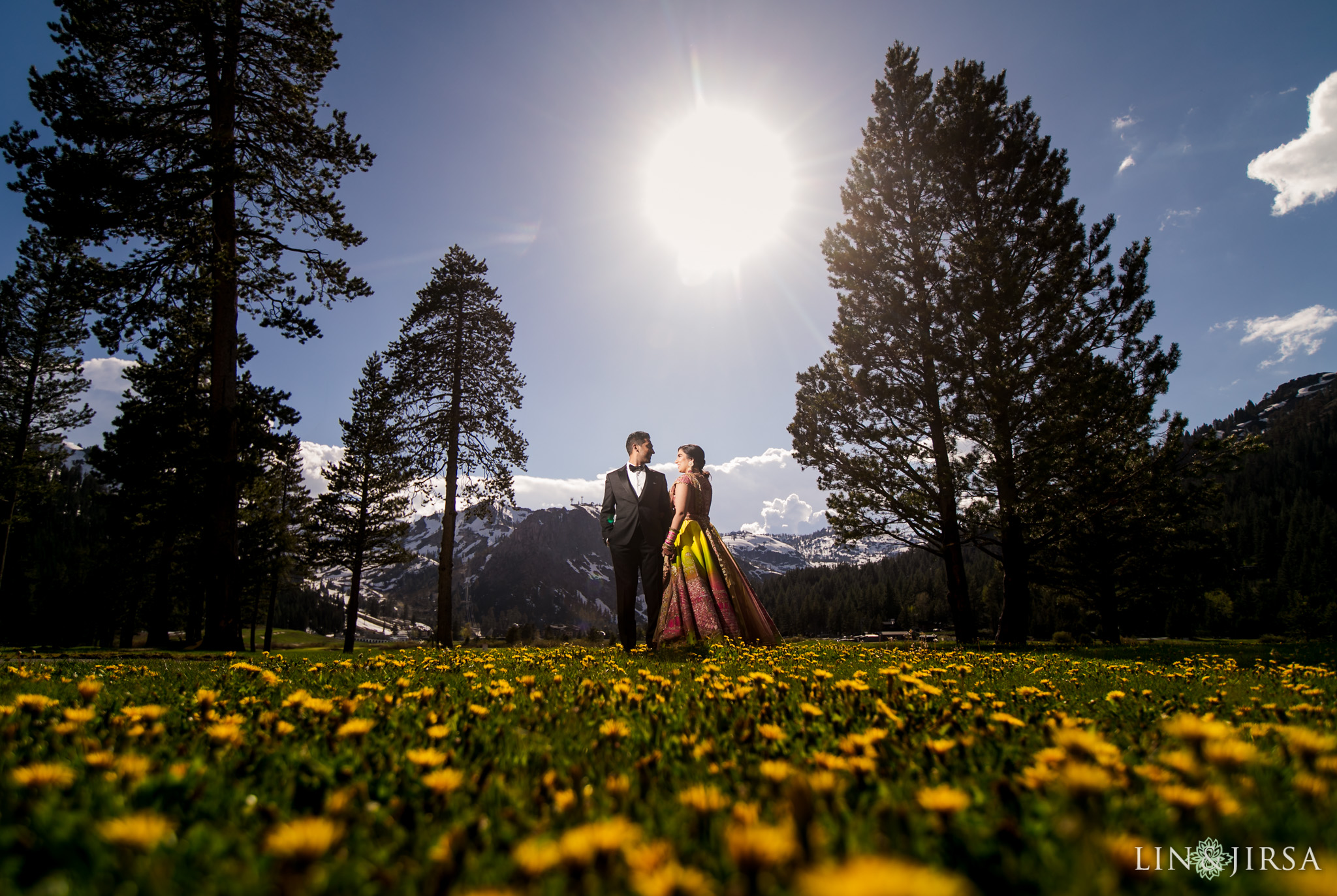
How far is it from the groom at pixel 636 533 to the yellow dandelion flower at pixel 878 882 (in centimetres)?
726

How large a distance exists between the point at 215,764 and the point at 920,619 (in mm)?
114501

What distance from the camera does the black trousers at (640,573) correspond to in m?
7.90

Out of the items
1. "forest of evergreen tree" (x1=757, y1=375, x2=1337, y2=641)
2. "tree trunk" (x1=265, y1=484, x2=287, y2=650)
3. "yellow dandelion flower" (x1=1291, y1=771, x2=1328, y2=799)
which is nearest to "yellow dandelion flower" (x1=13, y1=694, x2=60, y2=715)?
"yellow dandelion flower" (x1=1291, y1=771, x2=1328, y2=799)

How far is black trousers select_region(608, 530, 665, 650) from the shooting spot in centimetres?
790

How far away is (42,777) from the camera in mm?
1182

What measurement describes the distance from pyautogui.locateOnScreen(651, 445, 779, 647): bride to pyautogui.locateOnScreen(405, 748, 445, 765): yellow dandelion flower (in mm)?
6310

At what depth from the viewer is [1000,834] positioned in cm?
101

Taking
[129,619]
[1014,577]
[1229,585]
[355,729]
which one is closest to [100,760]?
[355,729]

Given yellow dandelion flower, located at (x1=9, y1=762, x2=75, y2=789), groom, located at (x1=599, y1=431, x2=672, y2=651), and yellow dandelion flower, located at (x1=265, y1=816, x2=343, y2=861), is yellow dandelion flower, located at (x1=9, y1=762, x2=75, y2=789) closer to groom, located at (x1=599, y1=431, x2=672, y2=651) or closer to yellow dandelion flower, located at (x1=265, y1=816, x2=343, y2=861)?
yellow dandelion flower, located at (x1=265, y1=816, x2=343, y2=861)

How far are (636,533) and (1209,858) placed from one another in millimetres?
7108

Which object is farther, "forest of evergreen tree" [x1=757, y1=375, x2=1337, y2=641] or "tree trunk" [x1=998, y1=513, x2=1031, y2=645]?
"forest of evergreen tree" [x1=757, y1=375, x2=1337, y2=641]

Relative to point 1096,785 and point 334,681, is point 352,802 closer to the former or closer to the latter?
point 1096,785

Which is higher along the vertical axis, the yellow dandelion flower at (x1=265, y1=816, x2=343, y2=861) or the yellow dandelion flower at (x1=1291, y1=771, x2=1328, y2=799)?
the yellow dandelion flower at (x1=265, y1=816, x2=343, y2=861)

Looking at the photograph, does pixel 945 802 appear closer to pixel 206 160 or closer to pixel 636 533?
pixel 636 533
